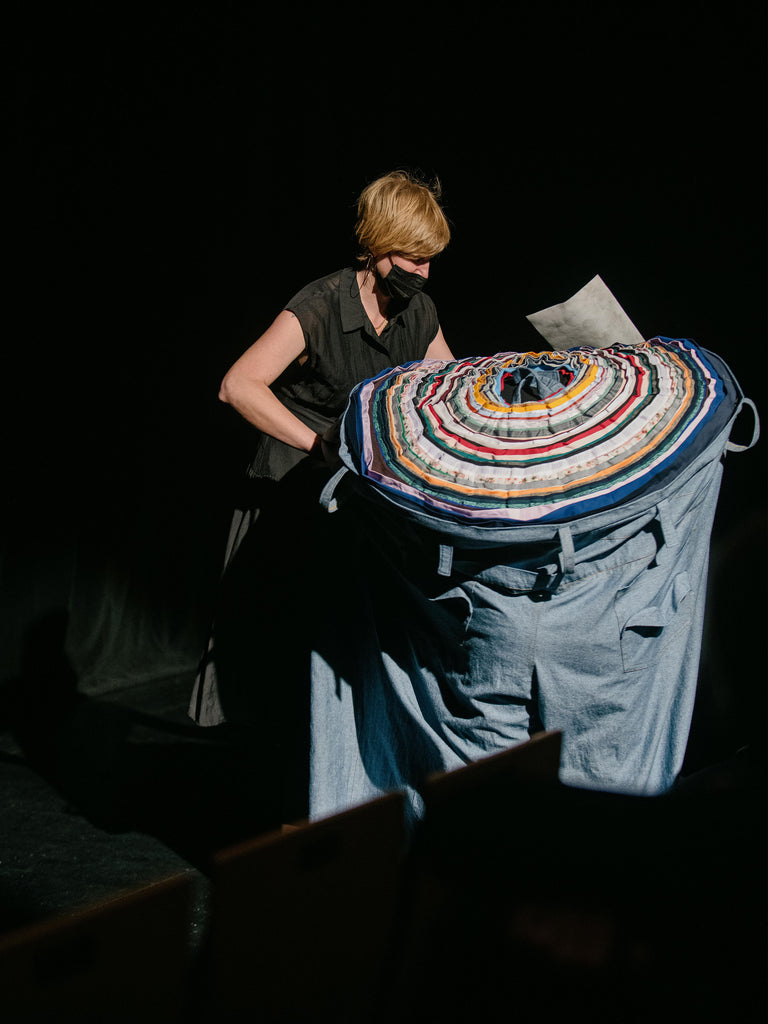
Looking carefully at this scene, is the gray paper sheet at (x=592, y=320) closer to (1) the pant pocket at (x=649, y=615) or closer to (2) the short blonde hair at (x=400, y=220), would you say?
(2) the short blonde hair at (x=400, y=220)

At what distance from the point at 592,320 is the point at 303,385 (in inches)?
22.2

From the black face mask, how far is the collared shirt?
0.06 m

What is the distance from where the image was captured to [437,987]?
2.42 ft

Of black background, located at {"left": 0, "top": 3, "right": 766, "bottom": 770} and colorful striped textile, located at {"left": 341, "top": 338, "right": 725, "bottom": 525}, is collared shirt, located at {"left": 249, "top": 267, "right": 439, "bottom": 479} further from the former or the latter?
black background, located at {"left": 0, "top": 3, "right": 766, "bottom": 770}

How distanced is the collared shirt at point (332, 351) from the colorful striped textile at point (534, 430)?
217 millimetres

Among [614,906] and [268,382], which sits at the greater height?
[268,382]

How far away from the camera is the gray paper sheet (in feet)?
4.79

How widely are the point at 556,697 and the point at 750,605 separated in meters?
0.76

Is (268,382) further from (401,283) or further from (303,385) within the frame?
(401,283)

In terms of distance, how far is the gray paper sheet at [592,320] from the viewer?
146 centimetres

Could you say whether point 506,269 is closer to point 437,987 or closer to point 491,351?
point 491,351

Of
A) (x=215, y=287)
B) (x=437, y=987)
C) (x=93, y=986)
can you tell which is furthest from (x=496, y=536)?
(x=215, y=287)

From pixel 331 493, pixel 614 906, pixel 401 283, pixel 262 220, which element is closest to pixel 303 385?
pixel 401 283

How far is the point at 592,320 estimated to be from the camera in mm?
1465
